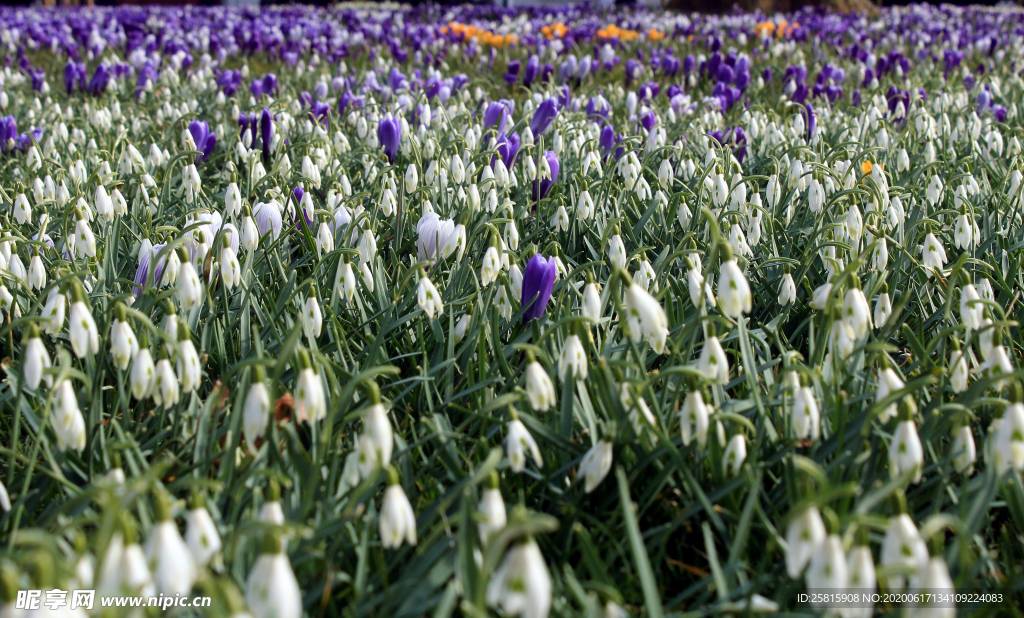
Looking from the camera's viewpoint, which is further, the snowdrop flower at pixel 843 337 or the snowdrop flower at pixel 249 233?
the snowdrop flower at pixel 249 233

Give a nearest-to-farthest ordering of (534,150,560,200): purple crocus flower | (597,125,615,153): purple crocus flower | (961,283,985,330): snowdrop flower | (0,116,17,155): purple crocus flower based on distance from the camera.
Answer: (961,283,985,330): snowdrop flower → (534,150,560,200): purple crocus flower → (597,125,615,153): purple crocus flower → (0,116,17,155): purple crocus flower

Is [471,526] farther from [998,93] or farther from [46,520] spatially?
[998,93]

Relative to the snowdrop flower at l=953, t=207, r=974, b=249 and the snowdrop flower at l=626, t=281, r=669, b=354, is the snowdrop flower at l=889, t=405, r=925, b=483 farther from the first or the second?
the snowdrop flower at l=953, t=207, r=974, b=249

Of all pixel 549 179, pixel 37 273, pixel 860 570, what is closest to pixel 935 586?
pixel 860 570

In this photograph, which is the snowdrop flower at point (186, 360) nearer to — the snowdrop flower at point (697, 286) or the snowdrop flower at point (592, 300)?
the snowdrop flower at point (592, 300)

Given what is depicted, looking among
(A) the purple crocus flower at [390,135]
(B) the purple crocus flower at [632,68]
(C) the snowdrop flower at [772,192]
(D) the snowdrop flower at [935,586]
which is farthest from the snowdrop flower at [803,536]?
(B) the purple crocus flower at [632,68]

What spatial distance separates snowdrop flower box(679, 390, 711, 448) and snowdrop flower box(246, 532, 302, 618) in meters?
0.94

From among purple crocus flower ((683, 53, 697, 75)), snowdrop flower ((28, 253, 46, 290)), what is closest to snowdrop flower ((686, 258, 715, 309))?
snowdrop flower ((28, 253, 46, 290))

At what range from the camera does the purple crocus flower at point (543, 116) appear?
4363 millimetres

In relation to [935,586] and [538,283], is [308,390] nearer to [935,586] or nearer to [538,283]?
[538,283]

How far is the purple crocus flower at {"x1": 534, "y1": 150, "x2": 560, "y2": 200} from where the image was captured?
3559 mm

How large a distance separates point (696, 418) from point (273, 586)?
0.98 meters

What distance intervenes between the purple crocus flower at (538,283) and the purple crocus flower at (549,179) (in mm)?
1211

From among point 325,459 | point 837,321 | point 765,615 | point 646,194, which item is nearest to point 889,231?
point 646,194
